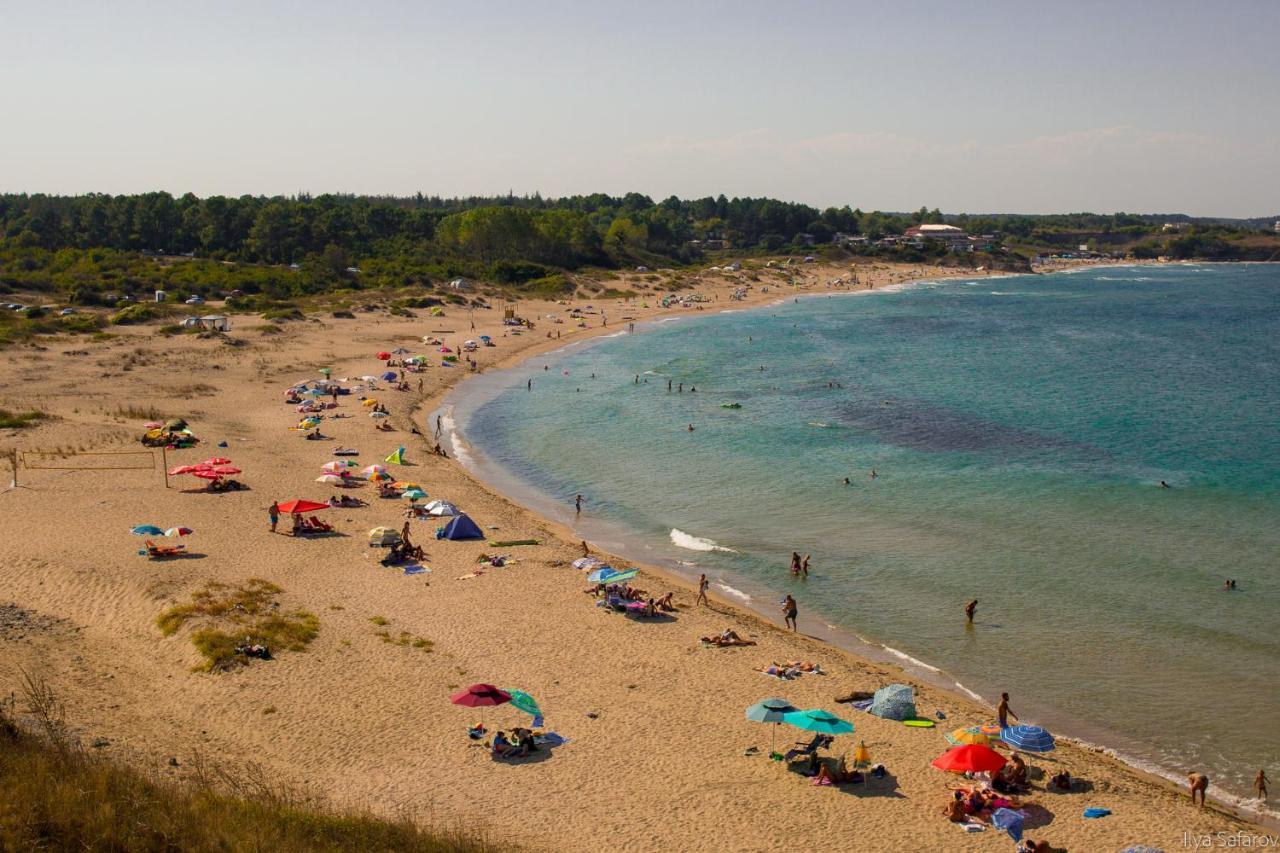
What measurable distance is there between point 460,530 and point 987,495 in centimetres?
2148

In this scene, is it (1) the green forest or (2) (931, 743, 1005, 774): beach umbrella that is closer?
(2) (931, 743, 1005, 774): beach umbrella

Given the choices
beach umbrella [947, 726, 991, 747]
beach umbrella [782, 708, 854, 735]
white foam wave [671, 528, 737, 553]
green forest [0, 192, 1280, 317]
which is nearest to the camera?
beach umbrella [782, 708, 854, 735]

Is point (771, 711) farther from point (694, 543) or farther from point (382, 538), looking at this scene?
point (382, 538)

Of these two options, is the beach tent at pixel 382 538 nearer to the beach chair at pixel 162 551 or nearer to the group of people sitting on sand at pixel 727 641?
the beach chair at pixel 162 551

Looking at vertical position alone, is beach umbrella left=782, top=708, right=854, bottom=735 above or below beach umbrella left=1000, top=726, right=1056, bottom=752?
above

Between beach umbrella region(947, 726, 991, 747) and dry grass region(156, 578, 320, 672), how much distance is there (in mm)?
14991

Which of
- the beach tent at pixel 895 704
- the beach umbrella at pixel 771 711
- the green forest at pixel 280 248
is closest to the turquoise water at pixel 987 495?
the beach tent at pixel 895 704

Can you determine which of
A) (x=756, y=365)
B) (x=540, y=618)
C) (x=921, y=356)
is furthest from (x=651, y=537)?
(x=921, y=356)

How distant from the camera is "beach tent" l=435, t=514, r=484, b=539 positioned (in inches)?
1270

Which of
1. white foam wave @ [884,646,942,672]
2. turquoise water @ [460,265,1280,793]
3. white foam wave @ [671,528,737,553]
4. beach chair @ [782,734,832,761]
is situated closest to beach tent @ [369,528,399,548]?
turquoise water @ [460,265,1280,793]

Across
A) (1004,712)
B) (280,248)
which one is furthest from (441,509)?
(280,248)

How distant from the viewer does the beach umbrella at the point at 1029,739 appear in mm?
19484

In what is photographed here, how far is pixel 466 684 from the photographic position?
21797 mm

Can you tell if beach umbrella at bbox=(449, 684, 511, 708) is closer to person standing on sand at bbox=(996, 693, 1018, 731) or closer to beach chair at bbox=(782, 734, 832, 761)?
beach chair at bbox=(782, 734, 832, 761)
